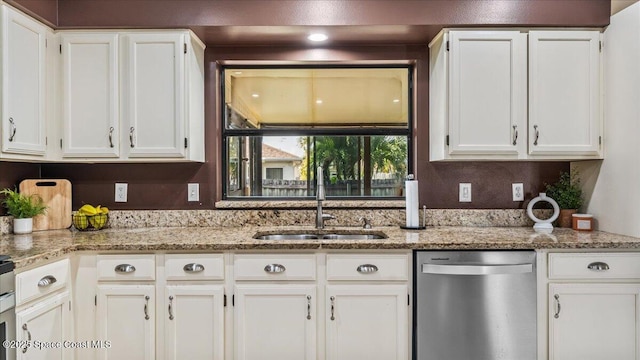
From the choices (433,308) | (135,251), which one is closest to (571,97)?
(433,308)

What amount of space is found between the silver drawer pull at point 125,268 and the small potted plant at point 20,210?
79cm

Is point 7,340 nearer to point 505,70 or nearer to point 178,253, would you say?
point 178,253

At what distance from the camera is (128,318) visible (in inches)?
83.7

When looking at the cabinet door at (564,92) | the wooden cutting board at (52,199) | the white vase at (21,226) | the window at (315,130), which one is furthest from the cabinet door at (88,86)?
the cabinet door at (564,92)

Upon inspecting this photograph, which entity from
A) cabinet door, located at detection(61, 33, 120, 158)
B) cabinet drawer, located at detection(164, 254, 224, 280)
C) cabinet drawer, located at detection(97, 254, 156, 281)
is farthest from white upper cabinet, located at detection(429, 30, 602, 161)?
cabinet door, located at detection(61, 33, 120, 158)

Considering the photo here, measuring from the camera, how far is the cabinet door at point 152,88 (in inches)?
96.9

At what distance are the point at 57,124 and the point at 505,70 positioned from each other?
2.70 meters

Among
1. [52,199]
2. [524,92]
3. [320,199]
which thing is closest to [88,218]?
[52,199]

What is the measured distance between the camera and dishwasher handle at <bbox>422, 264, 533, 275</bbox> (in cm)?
209

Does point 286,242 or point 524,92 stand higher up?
point 524,92

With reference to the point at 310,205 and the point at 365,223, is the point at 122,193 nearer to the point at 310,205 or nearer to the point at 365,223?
the point at 310,205

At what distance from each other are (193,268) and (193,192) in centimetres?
82

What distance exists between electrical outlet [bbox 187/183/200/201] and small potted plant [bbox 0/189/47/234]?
34.8 inches

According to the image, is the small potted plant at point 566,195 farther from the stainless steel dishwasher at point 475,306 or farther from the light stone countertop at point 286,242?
the stainless steel dishwasher at point 475,306
